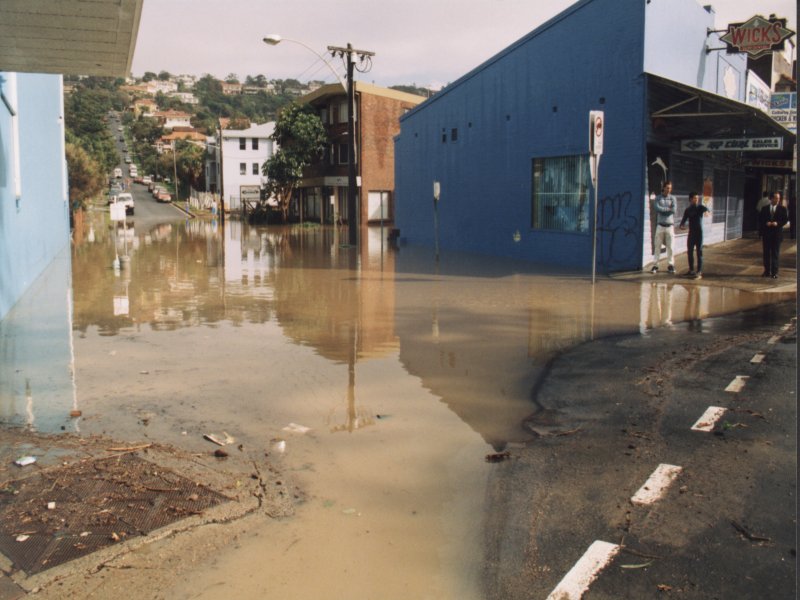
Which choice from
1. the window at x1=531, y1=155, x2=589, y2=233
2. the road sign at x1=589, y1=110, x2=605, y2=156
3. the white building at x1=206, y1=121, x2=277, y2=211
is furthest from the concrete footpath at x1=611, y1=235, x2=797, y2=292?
the white building at x1=206, y1=121, x2=277, y2=211

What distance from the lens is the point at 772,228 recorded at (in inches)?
590

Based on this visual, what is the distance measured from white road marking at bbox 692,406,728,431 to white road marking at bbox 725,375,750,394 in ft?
2.01

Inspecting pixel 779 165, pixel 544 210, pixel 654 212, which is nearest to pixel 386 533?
pixel 654 212

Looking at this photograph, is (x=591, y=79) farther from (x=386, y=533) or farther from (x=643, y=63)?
(x=386, y=533)

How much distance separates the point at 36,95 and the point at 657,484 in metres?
20.2

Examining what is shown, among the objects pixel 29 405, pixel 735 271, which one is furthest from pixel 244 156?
pixel 29 405

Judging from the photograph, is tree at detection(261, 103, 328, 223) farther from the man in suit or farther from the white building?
the man in suit

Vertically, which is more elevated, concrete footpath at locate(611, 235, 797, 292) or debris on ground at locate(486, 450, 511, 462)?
concrete footpath at locate(611, 235, 797, 292)

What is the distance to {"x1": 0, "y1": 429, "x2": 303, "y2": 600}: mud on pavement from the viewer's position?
3.91m

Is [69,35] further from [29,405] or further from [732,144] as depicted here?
[732,144]

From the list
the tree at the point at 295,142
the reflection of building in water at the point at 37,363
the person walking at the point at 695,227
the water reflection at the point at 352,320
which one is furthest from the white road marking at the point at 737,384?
the tree at the point at 295,142

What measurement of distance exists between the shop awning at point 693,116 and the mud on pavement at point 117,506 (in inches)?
575

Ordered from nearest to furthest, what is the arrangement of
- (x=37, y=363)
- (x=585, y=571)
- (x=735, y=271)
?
(x=585, y=571)
(x=37, y=363)
(x=735, y=271)

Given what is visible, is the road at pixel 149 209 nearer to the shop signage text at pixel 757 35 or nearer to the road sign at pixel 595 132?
the shop signage text at pixel 757 35
